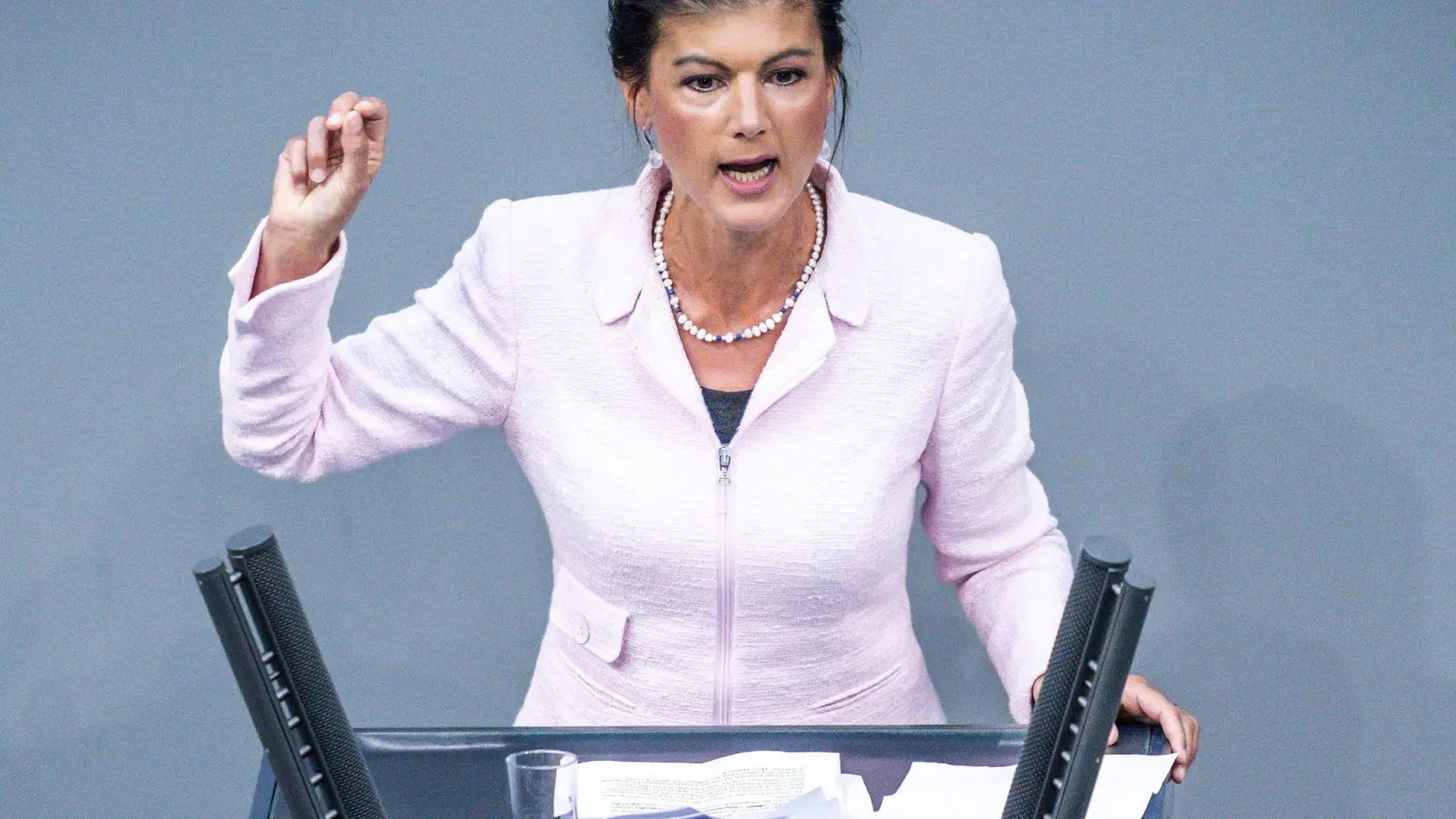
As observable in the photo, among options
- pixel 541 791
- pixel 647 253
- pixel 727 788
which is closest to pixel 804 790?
pixel 727 788

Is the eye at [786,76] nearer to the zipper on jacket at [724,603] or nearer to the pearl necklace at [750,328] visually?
the pearl necklace at [750,328]

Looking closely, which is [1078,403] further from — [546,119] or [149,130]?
[149,130]

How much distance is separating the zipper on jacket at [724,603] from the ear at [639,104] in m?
0.38

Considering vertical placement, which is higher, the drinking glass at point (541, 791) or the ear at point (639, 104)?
the ear at point (639, 104)

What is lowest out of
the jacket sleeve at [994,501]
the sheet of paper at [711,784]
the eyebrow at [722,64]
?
the sheet of paper at [711,784]

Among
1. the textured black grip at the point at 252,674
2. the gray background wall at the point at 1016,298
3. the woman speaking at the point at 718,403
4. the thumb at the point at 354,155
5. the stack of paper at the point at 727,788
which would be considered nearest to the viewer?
the textured black grip at the point at 252,674

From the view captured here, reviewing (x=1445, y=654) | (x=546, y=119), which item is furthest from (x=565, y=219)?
(x=1445, y=654)

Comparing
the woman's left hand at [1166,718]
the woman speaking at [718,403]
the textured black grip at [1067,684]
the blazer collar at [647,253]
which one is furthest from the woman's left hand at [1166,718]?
the blazer collar at [647,253]

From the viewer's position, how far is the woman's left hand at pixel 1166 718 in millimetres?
1552

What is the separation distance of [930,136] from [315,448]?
42.2 inches

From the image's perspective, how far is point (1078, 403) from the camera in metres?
2.55

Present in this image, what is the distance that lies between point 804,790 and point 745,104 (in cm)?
69

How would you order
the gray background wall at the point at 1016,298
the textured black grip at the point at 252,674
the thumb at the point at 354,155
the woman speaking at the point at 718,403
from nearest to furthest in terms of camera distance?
the textured black grip at the point at 252,674 → the thumb at the point at 354,155 → the woman speaking at the point at 718,403 → the gray background wall at the point at 1016,298

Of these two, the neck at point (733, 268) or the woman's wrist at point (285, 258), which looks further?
the neck at point (733, 268)
